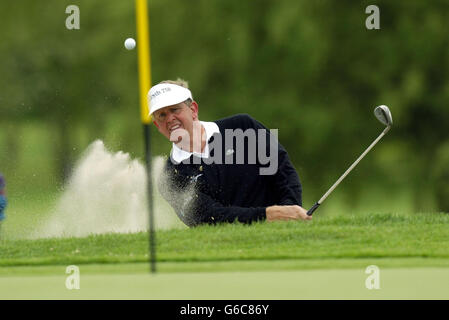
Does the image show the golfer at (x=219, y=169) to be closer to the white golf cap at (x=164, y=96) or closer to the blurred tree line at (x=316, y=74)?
the white golf cap at (x=164, y=96)

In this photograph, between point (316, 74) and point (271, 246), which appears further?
point (316, 74)

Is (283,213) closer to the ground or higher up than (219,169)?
closer to the ground

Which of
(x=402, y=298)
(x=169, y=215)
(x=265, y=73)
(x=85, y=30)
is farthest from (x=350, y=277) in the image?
(x=85, y=30)

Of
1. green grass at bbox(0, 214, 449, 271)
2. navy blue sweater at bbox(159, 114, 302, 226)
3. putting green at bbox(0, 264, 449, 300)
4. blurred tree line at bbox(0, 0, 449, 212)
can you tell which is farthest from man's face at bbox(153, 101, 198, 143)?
blurred tree line at bbox(0, 0, 449, 212)

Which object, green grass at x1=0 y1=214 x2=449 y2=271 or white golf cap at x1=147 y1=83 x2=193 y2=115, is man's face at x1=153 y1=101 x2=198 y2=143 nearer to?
white golf cap at x1=147 y1=83 x2=193 y2=115

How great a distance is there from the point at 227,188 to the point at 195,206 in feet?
1.16

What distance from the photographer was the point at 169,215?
741 cm

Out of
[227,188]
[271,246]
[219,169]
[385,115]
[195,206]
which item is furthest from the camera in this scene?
[385,115]

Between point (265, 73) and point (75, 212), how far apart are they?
16.4ft

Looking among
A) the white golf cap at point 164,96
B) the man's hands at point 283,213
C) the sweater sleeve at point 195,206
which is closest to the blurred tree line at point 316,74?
the sweater sleeve at point 195,206

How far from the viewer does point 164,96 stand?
637cm

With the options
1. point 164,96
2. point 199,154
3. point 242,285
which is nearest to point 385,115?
point 199,154

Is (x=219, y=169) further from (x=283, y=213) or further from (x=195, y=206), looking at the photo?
(x=283, y=213)

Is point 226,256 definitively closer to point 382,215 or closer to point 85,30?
point 382,215
